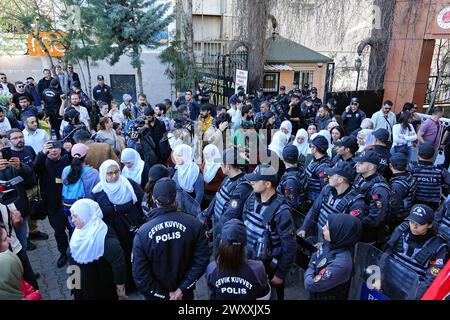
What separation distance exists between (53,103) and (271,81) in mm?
9703

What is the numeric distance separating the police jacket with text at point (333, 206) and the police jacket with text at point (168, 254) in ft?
4.76

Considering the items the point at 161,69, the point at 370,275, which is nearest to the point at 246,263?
the point at 370,275

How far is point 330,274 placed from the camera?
2664mm

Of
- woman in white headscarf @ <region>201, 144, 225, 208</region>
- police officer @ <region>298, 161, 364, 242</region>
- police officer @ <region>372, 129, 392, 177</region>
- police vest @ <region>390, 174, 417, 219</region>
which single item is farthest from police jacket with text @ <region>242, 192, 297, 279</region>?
police officer @ <region>372, 129, 392, 177</region>

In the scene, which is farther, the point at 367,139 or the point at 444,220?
the point at 367,139

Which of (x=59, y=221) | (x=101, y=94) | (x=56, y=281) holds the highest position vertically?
(x=101, y=94)

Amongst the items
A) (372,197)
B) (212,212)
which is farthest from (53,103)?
(372,197)

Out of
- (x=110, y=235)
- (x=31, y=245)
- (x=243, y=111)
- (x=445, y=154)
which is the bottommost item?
(x=31, y=245)

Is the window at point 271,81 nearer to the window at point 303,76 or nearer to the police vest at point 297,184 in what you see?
the window at point 303,76

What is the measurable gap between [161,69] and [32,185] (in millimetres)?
12103

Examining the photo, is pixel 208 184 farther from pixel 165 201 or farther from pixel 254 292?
pixel 254 292

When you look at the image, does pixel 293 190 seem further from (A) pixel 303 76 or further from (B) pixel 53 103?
(A) pixel 303 76
